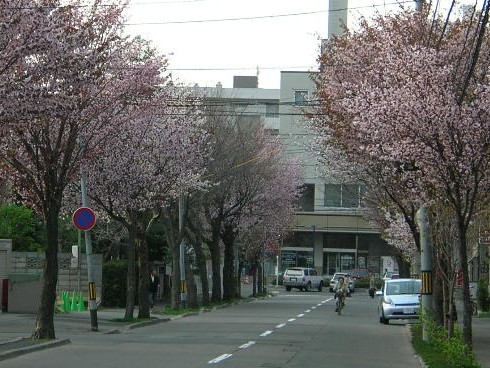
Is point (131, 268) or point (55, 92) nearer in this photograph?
point (55, 92)

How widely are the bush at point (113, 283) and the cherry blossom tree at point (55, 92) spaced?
13.8 metres

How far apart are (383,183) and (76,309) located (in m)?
15.4

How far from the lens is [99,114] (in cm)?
1969

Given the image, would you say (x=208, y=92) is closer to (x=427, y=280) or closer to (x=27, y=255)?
(x=27, y=255)

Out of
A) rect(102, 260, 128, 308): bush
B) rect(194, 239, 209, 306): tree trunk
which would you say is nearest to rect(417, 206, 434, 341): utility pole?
rect(102, 260, 128, 308): bush

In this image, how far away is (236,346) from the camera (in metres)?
18.2

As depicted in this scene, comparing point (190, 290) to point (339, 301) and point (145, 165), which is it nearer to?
point (339, 301)

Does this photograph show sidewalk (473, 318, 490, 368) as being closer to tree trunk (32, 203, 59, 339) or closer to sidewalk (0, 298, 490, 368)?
sidewalk (0, 298, 490, 368)

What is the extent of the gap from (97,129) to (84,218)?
2.42 metres

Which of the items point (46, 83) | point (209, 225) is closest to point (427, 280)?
point (46, 83)

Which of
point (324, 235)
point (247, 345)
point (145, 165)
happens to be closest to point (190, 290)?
point (145, 165)

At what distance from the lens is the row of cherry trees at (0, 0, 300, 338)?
12.4m

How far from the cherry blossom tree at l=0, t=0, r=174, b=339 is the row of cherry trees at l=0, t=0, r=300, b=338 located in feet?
0.08

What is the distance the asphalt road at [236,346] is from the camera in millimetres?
14984
